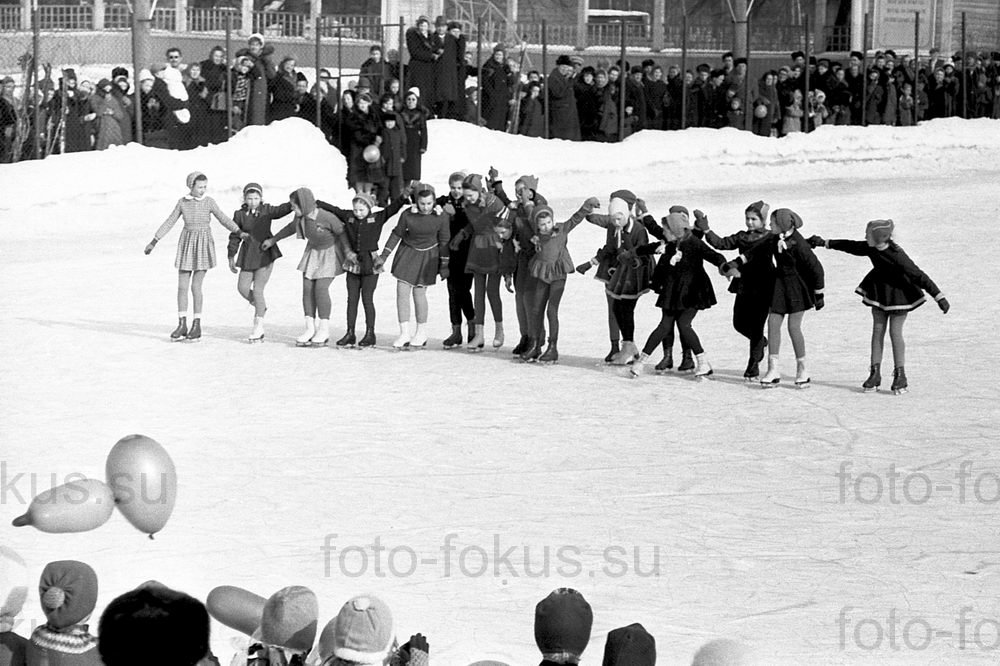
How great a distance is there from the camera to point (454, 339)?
509 inches

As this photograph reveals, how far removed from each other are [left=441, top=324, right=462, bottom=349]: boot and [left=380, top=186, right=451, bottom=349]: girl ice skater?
0.64ft

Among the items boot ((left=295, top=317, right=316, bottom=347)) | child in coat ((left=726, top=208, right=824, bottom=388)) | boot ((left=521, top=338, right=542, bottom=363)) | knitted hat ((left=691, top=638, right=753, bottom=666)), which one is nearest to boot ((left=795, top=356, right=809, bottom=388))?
child in coat ((left=726, top=208, right=824, bottom=388))

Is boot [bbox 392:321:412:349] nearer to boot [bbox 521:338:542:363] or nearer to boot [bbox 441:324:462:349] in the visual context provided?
boot [bbox 441:324:462:349]

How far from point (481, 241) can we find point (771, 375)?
250 cm

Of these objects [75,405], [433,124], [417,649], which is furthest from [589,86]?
[417,649]

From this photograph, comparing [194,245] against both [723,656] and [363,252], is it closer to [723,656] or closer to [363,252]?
[363,252]

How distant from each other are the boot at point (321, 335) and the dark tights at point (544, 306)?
66.6 inches

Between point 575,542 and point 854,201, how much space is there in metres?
15.2

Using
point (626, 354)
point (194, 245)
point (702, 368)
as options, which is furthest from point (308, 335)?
point (702, 368)

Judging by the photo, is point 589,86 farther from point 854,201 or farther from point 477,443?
point 477,443

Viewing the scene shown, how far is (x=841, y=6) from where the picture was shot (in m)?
36.6

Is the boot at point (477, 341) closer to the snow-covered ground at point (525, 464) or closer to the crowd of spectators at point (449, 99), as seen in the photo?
the snow-covered ground at point (525, 464)

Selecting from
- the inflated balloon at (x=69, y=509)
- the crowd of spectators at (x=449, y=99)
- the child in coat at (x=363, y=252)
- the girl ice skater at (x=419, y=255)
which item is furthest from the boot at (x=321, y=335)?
the inflated balloon at (x=69, y=509)

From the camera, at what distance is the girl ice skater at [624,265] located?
39.2ft
